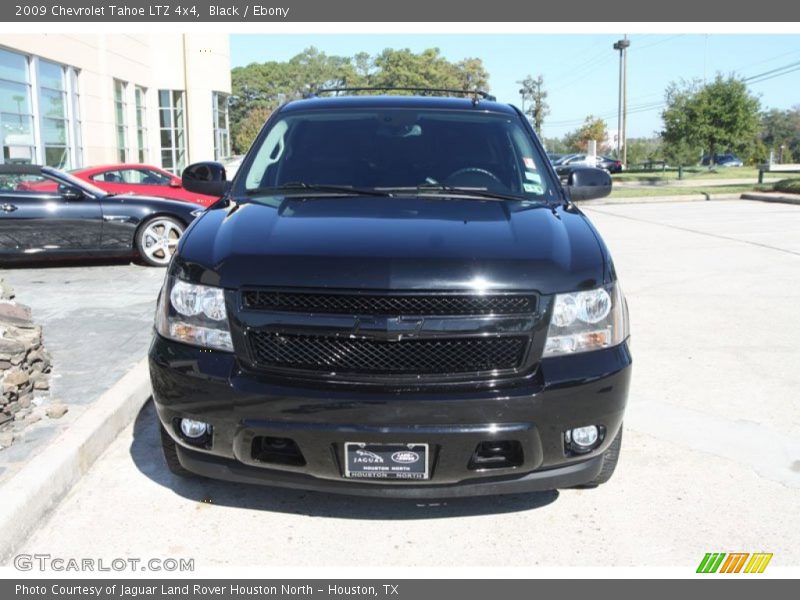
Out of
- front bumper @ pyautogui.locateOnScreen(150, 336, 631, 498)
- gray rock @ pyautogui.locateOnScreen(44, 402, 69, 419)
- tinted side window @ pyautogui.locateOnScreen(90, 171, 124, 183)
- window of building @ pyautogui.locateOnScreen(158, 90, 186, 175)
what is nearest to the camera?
front bumper @ pyautogui.locateOnScreen(150, 336, 631, 498)

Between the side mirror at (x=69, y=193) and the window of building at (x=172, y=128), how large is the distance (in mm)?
25362

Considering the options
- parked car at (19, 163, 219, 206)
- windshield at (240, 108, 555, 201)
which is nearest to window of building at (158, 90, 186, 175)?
parked car at (19, 163, 219, 206)

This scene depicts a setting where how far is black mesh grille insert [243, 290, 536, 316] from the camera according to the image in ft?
10.2

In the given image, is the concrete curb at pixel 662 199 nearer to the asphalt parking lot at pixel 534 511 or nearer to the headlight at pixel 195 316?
the asphalt parking lot at pixel 534 511

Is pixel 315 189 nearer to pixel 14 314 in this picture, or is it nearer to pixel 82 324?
pixel 14 314

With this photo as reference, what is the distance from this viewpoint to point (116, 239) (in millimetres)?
9859

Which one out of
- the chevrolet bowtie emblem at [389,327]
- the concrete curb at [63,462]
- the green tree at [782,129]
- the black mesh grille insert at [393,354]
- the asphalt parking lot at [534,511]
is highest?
the green tree at [782,129]

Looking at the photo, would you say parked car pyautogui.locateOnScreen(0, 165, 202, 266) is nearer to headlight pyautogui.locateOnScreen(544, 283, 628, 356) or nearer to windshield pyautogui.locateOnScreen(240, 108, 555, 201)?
windshield pyautogui.locateOnScreen(240, 108, 555, 201)

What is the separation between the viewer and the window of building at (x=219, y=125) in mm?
39269

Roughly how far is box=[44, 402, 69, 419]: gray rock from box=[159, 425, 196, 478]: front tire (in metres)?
0.98

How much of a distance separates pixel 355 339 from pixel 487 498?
111 centimetres

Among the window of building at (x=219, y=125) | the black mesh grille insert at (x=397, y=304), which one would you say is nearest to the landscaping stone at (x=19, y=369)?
the black mesh grille insert at (x=397, y=304)

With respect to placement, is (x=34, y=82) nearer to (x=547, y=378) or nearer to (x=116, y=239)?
(x=116, y=239)

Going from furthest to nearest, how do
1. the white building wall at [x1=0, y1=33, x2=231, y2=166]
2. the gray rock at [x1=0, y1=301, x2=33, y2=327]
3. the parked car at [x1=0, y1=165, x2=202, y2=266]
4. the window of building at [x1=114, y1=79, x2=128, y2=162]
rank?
the window of building at [x1=114, y1=79, x2=128, y2=162]
the white building wall at [x1=0, y1=33, x2=231, y2=166]
the parked car at [x1=0, y1=165, x2=202, y2=266]
the gray rock at [x1=0, y1=301, x2=33, y2=327]
